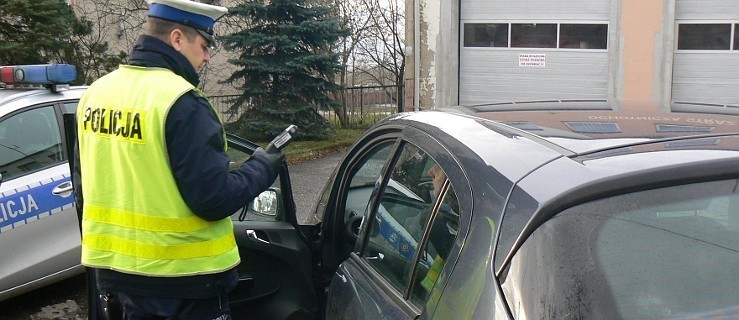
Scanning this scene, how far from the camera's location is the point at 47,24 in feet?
32.7

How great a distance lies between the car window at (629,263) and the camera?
151 centimetres

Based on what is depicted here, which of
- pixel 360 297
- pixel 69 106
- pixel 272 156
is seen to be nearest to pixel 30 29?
pixel 69 106

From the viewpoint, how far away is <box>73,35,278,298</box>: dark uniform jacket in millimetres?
2223

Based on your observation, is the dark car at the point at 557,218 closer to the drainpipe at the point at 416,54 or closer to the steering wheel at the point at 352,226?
the steering wheel at the point at 352,226

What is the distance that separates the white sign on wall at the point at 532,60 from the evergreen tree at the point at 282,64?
3809 mm

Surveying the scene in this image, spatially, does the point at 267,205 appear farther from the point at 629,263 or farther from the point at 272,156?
the point at 629,263

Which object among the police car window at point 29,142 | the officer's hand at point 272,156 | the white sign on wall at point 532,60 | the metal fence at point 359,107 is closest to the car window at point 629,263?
the officer's hand at point 272,156

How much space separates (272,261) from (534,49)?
12.3 m

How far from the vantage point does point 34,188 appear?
15.0 ft

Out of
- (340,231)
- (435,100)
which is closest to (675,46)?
(435,100)

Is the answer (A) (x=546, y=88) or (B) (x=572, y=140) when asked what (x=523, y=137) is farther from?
(A) (x=546, y=88)

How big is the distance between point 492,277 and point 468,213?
24cm

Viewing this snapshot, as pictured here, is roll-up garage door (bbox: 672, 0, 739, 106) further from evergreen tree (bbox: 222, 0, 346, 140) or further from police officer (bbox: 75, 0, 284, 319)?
police officer (bbox: 75, 0, 284, 319)

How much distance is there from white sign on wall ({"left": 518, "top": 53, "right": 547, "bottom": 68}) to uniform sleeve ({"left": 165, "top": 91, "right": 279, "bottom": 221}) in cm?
1303
